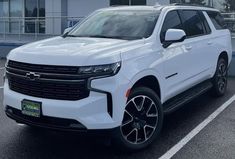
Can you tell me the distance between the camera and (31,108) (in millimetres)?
4402

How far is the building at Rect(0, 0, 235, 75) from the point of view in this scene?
55.0 ft

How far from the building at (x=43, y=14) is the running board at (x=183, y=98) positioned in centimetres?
655

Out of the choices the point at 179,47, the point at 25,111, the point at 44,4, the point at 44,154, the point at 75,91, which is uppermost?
the point at 44,4

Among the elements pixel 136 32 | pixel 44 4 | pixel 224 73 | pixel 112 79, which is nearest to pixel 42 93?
pixel 112 79

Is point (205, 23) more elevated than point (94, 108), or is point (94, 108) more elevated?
point (205, 23)

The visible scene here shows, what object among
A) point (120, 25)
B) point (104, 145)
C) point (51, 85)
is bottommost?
point (104, 145)

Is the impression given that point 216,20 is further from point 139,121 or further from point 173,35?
point 139,121

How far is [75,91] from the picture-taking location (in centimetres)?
419

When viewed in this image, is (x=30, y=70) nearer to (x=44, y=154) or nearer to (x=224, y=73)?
(x=44, y=154)

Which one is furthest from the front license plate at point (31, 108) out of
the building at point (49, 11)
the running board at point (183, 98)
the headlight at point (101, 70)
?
the building at point (49, 11)

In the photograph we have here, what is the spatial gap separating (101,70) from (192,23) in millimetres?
2859

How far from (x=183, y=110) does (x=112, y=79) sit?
2.93 meters

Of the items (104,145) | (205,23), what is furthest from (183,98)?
(205,23)

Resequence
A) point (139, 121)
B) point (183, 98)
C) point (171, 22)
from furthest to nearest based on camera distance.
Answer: point (183, 98) < point (171, 22) < point (139, 121)
